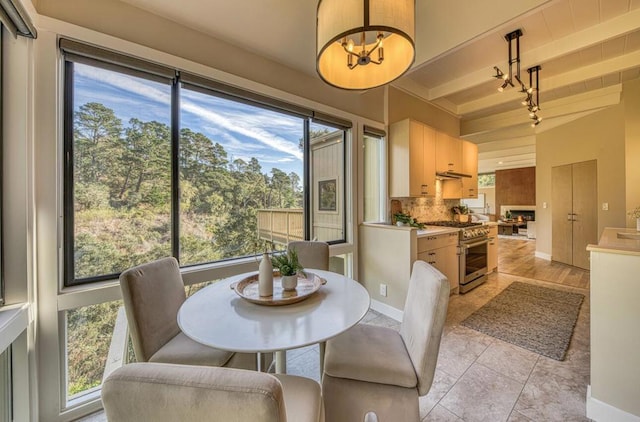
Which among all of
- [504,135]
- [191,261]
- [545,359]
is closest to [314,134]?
[191,261]

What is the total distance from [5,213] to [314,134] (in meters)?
2.55

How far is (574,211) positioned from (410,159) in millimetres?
4250

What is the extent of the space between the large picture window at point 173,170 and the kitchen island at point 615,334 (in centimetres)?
236

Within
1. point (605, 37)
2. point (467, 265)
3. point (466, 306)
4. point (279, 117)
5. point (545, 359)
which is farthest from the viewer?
point (467, 265)

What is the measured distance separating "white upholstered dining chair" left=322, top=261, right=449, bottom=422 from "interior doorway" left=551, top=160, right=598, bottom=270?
220 inches

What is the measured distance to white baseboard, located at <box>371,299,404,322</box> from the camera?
115 inches

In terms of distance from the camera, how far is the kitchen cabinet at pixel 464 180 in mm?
4414

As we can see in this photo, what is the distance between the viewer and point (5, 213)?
1388 millimetres

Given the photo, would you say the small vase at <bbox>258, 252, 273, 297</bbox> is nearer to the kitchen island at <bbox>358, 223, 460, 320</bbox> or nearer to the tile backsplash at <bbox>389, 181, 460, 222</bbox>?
the kitchen island at <bbox>358, 223, 460, 320</bbox>

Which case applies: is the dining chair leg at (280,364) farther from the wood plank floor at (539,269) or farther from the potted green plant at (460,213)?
the wood plank floor at (539,269)

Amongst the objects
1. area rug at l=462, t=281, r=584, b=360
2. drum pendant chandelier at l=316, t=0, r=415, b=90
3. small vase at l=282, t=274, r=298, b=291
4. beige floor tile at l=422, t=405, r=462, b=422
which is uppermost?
drum pendant chandelier at l=316, t=0, r=415, b=90

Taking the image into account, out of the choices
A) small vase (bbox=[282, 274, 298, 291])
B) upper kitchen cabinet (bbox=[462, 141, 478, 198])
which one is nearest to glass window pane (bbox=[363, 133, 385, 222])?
upper kitchen cabinet (bbox=[462, 141, 478, 198])

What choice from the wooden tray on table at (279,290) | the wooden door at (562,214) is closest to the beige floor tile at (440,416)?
the wooden tray on table at (279,290)

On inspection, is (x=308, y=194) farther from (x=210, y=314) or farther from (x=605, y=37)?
(x=605, y=37)
